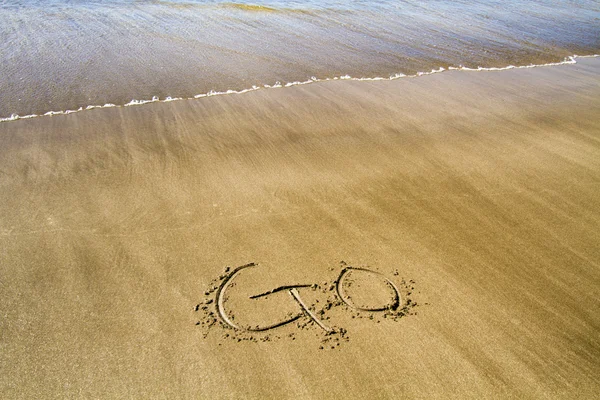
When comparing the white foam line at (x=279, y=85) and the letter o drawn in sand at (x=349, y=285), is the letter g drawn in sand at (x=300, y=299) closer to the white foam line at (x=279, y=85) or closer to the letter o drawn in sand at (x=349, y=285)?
the letter o drawn in sand at (x=349, y=285)

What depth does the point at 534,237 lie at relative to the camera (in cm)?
380

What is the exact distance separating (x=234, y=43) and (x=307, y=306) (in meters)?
6.72

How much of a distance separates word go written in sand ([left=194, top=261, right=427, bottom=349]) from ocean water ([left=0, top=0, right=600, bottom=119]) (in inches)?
158

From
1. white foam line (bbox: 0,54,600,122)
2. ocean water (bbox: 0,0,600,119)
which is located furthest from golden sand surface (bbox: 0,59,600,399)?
ocean water (bbox: 0,0,600,119)

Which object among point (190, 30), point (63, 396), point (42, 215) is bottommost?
point (63, 396)

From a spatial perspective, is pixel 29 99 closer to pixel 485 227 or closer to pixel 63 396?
pixel 63 396

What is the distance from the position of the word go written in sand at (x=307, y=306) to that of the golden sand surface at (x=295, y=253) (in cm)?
2

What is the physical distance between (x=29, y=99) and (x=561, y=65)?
32.6 feet

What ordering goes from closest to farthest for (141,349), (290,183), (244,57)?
(141,349), (290,183), (244,57)

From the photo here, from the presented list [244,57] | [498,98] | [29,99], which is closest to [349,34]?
[244,57]

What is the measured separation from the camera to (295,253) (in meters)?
3.47

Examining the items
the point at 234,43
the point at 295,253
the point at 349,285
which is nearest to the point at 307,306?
the point at 349,285

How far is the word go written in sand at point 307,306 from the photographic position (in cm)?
282

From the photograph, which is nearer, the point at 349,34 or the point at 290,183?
the point at 290,183
